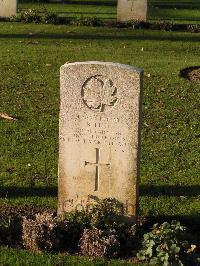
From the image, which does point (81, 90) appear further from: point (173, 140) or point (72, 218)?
point (173, 140)

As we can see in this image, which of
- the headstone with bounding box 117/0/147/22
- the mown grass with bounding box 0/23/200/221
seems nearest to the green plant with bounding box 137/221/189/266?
the mown grass with bounding box 0/23/200/221

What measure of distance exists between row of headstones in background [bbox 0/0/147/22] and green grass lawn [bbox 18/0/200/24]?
66.4 inches

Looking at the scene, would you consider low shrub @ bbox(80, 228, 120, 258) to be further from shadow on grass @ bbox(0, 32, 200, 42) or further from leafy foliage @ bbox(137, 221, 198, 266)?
shadow on grass @ bbox(0, 32, 200, 42)

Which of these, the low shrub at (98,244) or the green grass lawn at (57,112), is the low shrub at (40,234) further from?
the low shrub at (98,244)

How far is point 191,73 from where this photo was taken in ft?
42.2

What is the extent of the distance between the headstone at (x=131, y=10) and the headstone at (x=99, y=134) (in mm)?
11941

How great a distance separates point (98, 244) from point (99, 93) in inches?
49.5

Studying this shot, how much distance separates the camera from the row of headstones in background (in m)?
17.8

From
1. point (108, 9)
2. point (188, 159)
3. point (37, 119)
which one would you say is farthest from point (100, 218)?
point (108, 9)

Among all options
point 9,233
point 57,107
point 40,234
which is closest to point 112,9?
point 57,107

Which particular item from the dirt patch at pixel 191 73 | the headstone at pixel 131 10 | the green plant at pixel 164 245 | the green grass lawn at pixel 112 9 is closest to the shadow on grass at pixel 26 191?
the green plant at pixel 164 245

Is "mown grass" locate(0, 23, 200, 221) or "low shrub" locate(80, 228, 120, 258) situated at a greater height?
"mown grass" locate(0, 23, 200, 221)

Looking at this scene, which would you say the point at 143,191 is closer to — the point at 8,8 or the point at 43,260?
the point at 43,260

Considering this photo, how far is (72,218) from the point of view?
612cm
